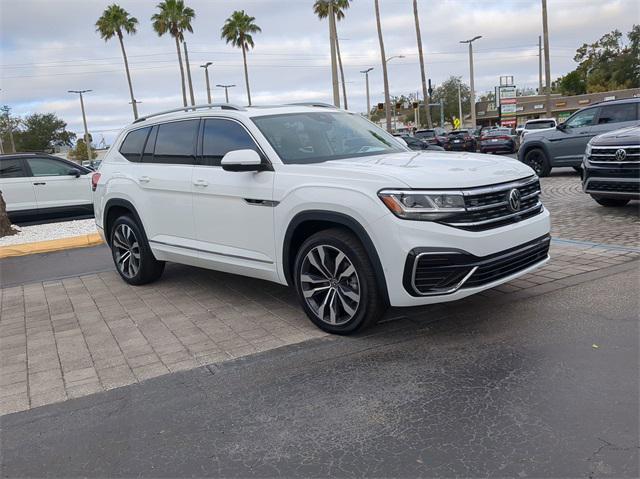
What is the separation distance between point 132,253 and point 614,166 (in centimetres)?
682

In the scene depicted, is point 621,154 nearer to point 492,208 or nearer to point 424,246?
point 492,208

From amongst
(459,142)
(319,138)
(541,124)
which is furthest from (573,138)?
(459,142)

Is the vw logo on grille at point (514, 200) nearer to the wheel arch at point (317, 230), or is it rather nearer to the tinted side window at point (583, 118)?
the wheel arch at point (317, 230)

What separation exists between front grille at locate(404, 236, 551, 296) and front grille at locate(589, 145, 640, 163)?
5097 mm

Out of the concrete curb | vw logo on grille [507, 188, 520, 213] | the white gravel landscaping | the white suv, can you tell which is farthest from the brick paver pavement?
the white gravel landscaping

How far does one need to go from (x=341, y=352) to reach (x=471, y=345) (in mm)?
949

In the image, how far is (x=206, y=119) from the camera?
5.62m

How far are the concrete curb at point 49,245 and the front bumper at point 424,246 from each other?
23.3 ft

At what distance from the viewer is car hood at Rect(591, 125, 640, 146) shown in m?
8.18

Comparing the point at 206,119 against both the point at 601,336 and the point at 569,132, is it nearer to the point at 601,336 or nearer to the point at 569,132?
the point at 601,336

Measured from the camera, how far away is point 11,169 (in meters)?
11.7

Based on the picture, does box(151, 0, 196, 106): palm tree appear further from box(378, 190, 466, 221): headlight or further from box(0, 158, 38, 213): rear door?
box(378, 190, 466, 221): headlight

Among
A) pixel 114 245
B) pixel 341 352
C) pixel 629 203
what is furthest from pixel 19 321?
pixel 629 203

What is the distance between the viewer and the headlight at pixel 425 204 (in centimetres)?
397
